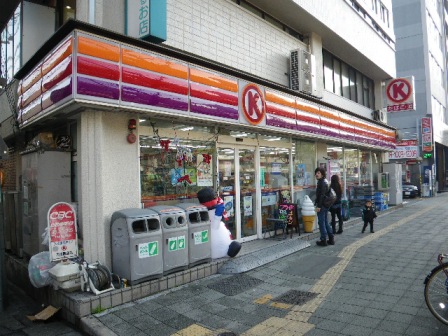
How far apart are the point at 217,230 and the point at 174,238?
4.00 ft

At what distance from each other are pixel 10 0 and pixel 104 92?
12.3 ft

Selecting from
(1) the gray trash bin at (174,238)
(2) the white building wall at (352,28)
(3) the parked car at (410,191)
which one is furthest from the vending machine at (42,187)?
(3) the parked car at (410,191)

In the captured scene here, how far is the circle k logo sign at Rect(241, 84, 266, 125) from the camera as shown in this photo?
25.5ft

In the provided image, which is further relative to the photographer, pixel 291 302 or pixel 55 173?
pixel 55 173

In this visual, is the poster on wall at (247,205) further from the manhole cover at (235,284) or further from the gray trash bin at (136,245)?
the gray trash bin at (136,245)

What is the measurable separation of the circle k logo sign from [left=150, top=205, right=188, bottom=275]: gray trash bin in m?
2.92

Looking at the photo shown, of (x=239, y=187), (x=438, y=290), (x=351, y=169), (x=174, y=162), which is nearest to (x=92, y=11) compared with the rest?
(x=174, y=162)

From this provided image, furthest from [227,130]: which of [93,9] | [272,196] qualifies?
[93,9]

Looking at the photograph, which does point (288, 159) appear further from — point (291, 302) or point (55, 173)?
point (55, 173)

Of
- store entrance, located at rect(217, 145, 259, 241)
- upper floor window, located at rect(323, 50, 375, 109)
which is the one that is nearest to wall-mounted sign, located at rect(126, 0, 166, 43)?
store entrance, located at rect(217, 145, 259, 241)

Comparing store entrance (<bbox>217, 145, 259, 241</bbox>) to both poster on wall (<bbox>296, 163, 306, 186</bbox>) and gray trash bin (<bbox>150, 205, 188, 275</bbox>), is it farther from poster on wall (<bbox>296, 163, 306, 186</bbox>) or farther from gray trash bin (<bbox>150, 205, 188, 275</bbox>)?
poster on wall (<bbox>296, 163, 306, 186</bbox>)

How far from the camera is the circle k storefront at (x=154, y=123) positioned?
5250mm

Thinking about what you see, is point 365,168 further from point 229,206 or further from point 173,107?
point 173,107

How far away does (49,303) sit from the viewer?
565 centimetres
